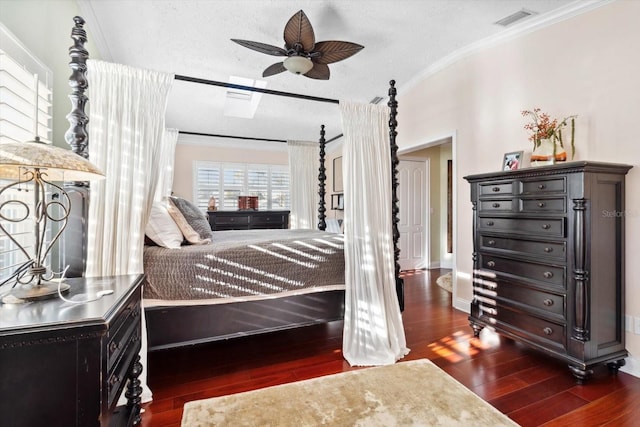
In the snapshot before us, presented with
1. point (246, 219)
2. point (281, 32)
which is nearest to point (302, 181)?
point (246, 219)

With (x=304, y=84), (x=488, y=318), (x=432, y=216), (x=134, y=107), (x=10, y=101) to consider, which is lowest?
(x=488, y=318)

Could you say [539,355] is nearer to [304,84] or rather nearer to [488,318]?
[488,318]

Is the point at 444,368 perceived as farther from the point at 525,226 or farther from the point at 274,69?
the point at 274,69

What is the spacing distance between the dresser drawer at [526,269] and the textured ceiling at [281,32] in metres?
2.15

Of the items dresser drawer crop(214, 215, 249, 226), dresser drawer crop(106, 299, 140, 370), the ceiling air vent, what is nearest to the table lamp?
dresser drawer crop(106, 299, 140, 370)

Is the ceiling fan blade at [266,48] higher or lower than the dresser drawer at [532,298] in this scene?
higher

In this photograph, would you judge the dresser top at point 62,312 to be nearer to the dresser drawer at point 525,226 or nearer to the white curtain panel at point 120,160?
the white curtain panel at point 120,160

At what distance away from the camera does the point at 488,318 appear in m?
2.71

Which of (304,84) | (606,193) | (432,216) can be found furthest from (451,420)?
(432,216)

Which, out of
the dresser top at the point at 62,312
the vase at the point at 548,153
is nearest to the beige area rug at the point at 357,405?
the dresser top at the point at 62,312

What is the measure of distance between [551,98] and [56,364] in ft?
12.0

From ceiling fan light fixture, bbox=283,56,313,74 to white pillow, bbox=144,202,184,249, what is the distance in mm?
1637

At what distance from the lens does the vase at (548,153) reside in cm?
248

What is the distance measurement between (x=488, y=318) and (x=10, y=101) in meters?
3.54
